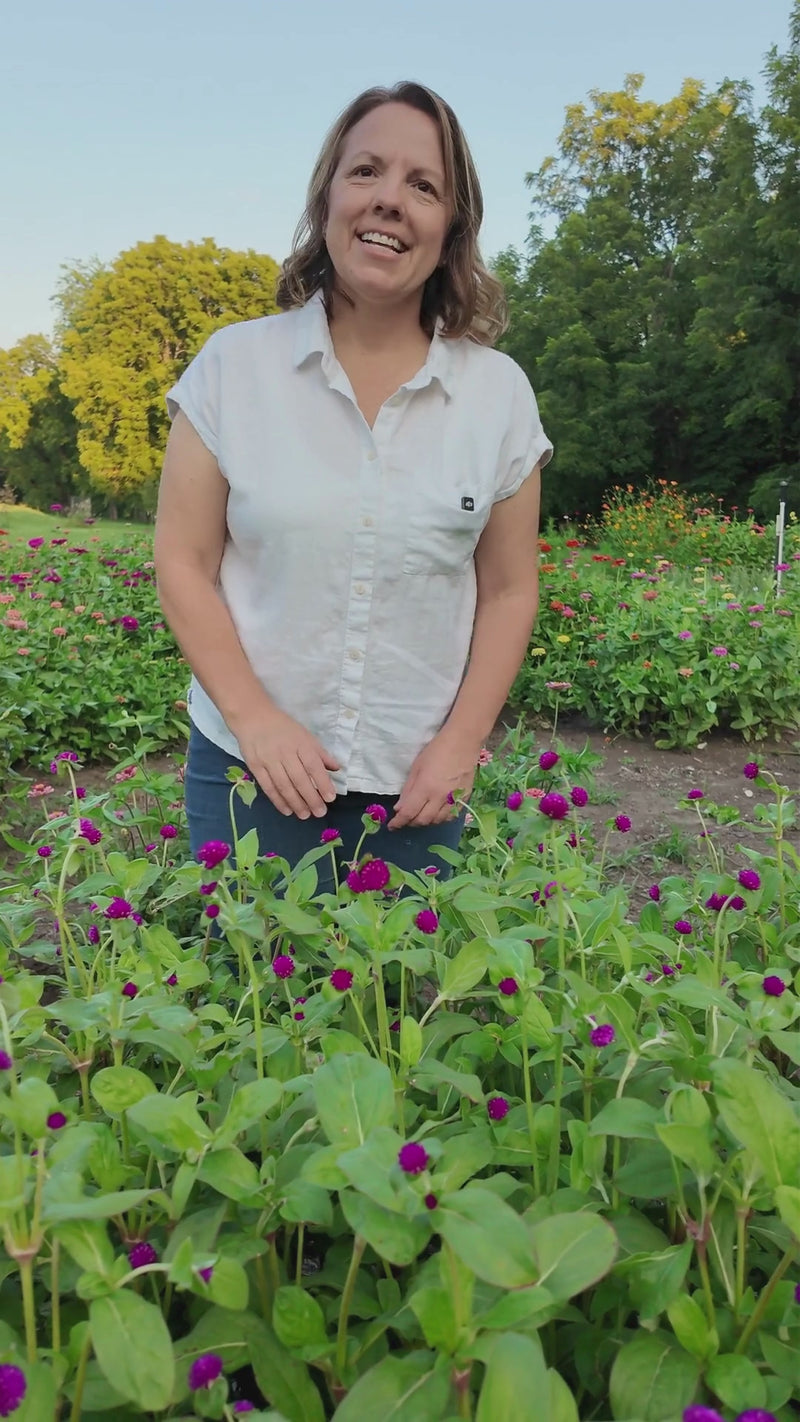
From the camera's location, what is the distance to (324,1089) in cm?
70

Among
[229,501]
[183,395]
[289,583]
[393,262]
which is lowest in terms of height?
[289,583]

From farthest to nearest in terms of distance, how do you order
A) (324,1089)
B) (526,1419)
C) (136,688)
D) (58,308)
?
(58,308), (136,688), (324,1089), (526,1419)

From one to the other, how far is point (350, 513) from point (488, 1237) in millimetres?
1474

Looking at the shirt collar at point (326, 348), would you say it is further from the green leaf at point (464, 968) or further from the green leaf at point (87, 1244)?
the green leaf at point (87, 1244)

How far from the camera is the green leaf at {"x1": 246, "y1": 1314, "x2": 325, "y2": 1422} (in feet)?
2.23

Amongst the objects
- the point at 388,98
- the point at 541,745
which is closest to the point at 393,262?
the point at 388,98

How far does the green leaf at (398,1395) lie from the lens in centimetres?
61

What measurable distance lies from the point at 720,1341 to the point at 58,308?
4984 centimetres

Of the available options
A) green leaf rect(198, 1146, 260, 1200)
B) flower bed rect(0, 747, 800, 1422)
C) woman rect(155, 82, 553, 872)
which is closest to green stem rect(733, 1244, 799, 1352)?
flower bed rect(0, 747, 800, 1422)

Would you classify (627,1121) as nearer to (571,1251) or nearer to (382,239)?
(571,1251)

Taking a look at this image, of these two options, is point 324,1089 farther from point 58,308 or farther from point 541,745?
point 58,308

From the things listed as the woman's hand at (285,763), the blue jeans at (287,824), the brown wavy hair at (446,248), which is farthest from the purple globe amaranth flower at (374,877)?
the brown wavy hair at (446,248)

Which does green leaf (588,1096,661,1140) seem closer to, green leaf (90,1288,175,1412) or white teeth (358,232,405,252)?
green leaf (90,1288,175,1412)

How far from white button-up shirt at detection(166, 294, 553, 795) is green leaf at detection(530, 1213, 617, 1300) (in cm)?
142
